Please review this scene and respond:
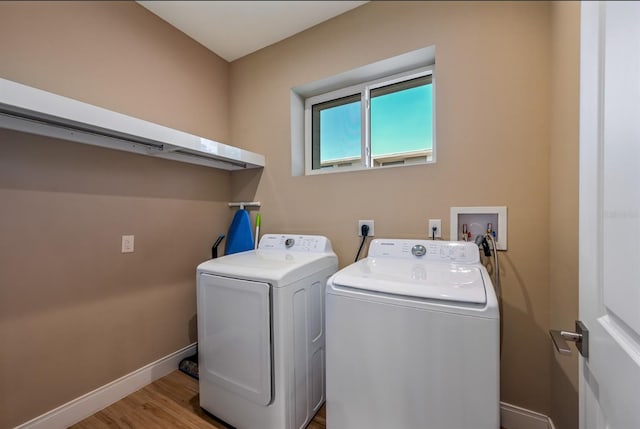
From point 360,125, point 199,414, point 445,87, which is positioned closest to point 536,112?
point 445,87

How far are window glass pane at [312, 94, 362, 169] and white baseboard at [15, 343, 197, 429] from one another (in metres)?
1.97

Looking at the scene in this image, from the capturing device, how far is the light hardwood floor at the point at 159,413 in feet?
4.79

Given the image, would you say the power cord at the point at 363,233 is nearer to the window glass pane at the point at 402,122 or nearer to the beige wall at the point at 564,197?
the window glass pane at the point at 402,122

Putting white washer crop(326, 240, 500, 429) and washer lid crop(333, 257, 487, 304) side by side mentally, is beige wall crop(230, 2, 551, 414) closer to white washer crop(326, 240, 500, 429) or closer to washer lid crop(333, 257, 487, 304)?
washer lid crop(333, 257, 487, 304)

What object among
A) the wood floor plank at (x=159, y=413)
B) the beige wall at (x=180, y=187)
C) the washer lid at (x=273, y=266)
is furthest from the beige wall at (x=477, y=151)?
the wood floor plank at (x=159, y=413)

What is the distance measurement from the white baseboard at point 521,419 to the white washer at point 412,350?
2.77ft

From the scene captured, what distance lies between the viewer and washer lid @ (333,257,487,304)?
922 mm

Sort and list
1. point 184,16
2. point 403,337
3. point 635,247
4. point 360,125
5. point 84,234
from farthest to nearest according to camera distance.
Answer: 1. point 360,125
2. point 184,16
3. point 84,234
4. point 403,337
5. point 635,247

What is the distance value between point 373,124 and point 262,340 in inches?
67.8

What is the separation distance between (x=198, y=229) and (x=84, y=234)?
75 centimetres

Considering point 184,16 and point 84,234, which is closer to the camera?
point 84,234

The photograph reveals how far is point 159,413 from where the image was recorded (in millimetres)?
1543

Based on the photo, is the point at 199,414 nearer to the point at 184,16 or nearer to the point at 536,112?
the point at 536,112

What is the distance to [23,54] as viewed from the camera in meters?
1.31
